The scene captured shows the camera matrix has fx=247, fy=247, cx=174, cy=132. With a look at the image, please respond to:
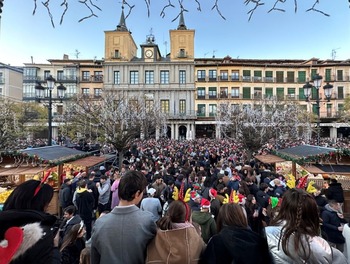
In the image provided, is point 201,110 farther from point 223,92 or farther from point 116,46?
point 116,46

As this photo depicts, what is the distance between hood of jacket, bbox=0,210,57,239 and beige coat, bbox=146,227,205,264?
0.83 m

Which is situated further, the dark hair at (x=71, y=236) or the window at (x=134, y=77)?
the window at (x=134, y=77)

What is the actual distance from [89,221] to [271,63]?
1859 inches

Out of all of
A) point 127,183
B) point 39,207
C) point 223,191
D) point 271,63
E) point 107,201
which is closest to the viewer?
point 39,207

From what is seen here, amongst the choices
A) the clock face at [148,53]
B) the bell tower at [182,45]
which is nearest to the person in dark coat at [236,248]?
the bell tower at [182,45]

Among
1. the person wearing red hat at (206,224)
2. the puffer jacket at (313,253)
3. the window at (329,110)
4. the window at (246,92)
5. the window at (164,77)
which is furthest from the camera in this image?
the window at (246,92)

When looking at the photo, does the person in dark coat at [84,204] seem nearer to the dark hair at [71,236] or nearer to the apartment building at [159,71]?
the dark hair at [71,236]

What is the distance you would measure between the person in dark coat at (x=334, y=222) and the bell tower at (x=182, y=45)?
135ft

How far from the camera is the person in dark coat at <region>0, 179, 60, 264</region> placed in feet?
5.26

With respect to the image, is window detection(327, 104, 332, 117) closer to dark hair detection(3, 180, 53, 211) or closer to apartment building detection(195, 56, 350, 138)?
apartment building detection(195, 56, 350, 138)

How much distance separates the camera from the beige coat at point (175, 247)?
1.97 metres

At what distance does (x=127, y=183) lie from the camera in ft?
7.58

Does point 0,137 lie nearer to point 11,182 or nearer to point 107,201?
point 11,182

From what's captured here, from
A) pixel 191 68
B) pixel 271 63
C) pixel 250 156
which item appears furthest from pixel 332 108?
pixel 250 156
